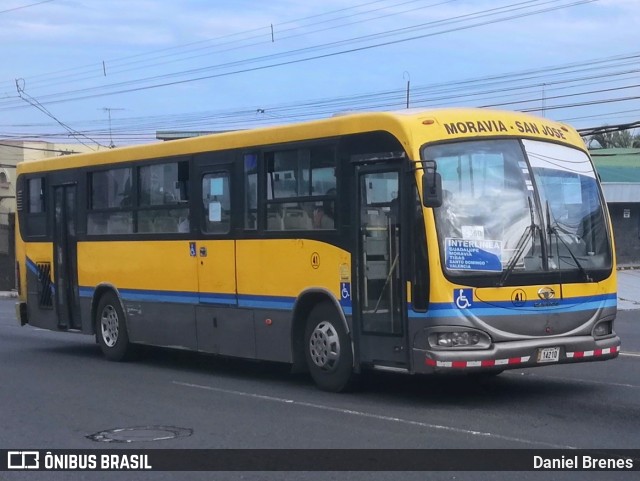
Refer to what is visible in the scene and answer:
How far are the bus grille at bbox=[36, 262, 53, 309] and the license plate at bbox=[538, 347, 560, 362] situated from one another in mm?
9561

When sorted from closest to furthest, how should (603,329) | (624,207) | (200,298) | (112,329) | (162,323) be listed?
(603,329) → (200,298) → (162,323) → (112,329) → (624,207)

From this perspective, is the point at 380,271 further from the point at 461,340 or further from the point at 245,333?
the point at 245,333

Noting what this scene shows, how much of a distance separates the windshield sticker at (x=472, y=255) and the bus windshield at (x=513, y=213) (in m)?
0.01

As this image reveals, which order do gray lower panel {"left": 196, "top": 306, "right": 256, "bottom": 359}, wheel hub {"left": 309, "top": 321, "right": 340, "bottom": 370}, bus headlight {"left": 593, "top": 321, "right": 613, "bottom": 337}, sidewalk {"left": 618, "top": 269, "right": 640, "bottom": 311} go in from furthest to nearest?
sidewalk {"left": 618, "top": 269, "right": 640, "bottom": 311} → gray lower panel {"left": 196, "top": 306, "right": 256, "bottom": 359} → wheel hub {"left": 309, "top": 321, "right": 340, "bottom": 370} → bus headlight {"left": 593, "top": 321, "right": 613, "bottom": 337}

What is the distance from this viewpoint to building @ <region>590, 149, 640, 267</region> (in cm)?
3734

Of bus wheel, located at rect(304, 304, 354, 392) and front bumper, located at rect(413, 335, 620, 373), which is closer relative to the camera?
front bumper, located at rect(413, 335, 620, 373)

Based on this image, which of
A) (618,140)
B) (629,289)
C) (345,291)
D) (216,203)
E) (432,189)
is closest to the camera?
(432,189)

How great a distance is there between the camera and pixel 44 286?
1738 cm

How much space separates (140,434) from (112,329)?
21.0 ft

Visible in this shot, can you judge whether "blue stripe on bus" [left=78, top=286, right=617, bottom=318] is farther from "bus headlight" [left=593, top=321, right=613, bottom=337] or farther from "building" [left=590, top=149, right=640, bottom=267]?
"building" [left=590, top=149, right=640, bottom=267]

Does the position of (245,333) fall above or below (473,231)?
below

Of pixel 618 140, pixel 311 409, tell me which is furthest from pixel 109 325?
pixel 618 140

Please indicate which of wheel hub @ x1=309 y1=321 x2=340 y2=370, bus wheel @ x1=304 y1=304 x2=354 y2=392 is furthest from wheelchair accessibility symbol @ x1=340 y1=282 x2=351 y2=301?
wheel hub @ x1=309 y1=321 x2=340 y2=370

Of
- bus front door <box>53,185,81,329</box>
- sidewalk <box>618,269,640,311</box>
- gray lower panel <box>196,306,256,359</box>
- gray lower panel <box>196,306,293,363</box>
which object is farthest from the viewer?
sidewalk <box>618,269,640,311</box>
